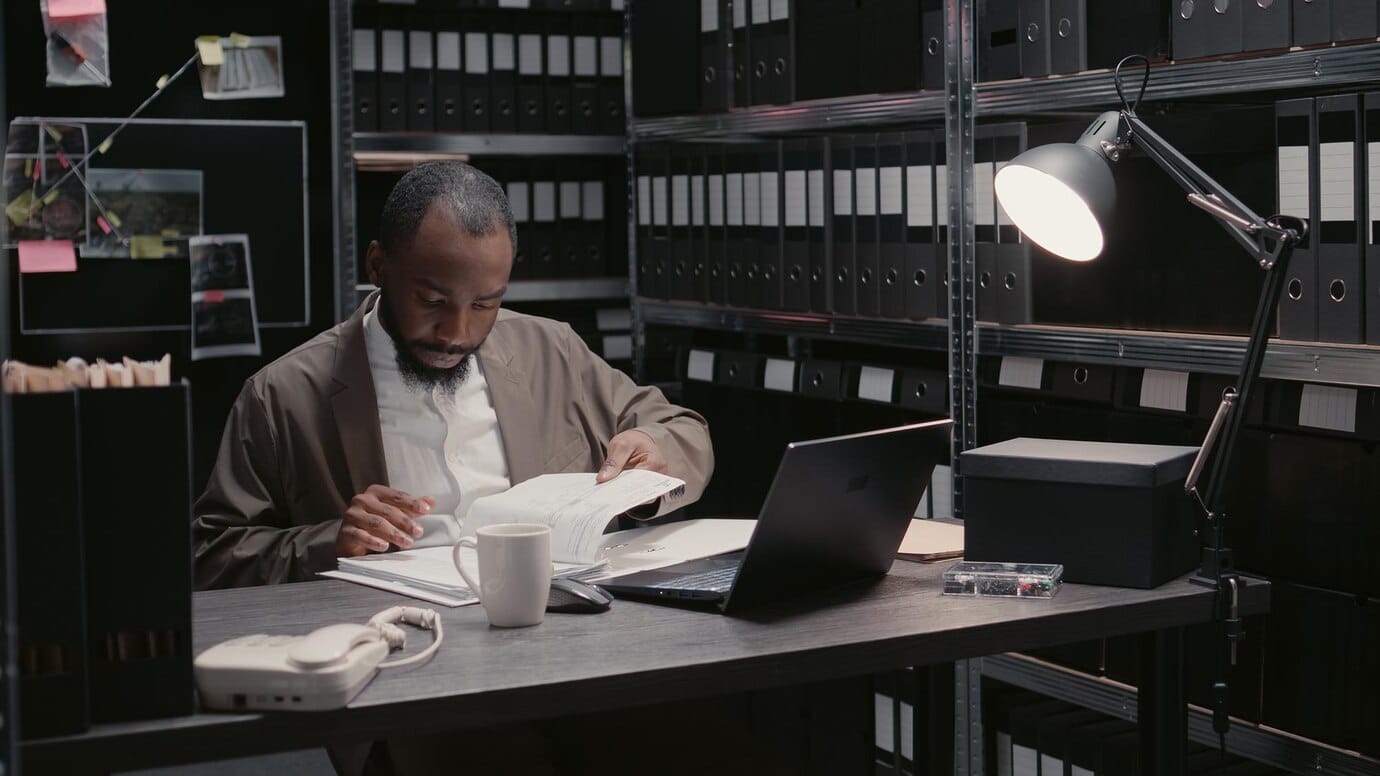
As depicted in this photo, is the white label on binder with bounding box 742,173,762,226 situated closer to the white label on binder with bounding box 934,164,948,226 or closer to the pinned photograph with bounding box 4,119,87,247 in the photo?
the white label on binder with bounding box 934,164,948,226

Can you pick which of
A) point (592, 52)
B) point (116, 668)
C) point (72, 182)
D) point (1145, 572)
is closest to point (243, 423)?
point (116, 668)

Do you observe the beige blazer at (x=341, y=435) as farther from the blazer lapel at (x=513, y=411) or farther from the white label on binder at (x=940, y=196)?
the white label on binder at (x=940, y=196)

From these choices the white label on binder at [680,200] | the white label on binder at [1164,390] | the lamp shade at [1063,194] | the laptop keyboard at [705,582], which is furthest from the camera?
the white label on binder at [680,200]

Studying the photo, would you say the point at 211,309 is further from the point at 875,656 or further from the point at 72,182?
the point at 875,656

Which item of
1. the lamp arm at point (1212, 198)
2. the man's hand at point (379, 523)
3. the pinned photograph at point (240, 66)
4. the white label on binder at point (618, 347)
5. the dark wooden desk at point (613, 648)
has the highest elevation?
the pinned photograph at point (240, 66)

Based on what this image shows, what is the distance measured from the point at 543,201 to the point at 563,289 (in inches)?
9.1

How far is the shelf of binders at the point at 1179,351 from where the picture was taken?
1969 mm

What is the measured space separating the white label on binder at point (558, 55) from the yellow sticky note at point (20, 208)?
49.5 inches

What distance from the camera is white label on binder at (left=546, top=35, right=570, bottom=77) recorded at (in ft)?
11.7

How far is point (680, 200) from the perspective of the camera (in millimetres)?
3367

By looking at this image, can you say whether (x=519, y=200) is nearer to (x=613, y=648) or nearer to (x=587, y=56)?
(x=587, y=56)

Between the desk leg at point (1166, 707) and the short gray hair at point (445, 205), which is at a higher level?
the short gray hair at point (445, 205)

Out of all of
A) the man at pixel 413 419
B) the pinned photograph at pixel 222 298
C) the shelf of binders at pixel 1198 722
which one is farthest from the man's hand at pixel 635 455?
the pinned photograph at pixel 222 298

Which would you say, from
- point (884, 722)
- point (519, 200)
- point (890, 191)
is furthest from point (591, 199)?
point (884, 722)
